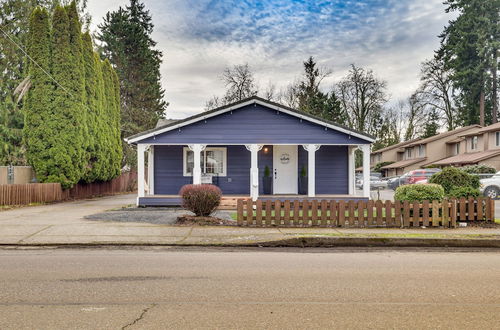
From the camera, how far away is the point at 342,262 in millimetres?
7578

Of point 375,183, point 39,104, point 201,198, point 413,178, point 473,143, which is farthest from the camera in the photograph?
point 473,143

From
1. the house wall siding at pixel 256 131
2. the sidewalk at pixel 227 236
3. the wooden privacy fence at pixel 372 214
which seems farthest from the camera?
the house wall siding at pixel 256 131

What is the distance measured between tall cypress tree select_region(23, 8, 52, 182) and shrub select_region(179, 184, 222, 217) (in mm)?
13178

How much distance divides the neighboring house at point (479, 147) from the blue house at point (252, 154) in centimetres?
2457

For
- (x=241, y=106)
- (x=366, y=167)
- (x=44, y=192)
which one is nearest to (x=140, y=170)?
(x=241, y=106)

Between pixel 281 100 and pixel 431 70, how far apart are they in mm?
21798

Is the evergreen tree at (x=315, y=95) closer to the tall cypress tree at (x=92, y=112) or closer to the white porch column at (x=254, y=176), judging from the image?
the tall cypress tree at (x=92, y=112)

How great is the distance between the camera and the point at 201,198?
1245cm

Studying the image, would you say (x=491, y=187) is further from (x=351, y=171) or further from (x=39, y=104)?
(x=39, y=104)

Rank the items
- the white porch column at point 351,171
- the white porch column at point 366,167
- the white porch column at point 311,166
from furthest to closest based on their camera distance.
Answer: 1. the white porch column at point 351,171
2. the white porch column at point 366,167
3. the white porch column at point 311,166

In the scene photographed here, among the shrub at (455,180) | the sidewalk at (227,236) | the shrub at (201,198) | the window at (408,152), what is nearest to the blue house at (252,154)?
the shrub at (455,180)

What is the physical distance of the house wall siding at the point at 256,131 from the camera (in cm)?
1880

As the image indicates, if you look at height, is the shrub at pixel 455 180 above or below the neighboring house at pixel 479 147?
below

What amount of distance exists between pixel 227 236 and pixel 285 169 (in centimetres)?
1109
